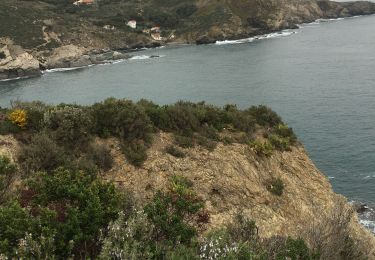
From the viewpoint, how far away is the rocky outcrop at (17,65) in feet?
311

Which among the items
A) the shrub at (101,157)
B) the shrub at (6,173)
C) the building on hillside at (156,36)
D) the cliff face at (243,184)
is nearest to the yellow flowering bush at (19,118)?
the shrub at (101,157)

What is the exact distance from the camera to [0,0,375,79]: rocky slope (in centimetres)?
10982

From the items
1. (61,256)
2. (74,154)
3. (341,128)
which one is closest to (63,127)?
(74,154)

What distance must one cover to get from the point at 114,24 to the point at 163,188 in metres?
135

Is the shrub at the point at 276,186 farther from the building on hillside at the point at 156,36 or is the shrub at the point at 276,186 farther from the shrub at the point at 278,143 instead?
the building on hillside at the point at 156,36

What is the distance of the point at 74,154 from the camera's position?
647 inches

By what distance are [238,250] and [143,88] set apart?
6753 centimetres

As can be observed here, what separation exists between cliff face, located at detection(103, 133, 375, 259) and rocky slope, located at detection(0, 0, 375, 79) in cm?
8518

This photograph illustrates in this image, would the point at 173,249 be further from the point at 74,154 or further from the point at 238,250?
the point at 74,154

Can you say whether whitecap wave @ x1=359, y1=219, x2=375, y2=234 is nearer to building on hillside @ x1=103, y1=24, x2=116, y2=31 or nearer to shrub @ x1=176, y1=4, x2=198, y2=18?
building on hillside @ x1=103, y1=24, x2=116, y2=31

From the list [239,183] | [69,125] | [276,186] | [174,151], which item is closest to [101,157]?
[69,125]

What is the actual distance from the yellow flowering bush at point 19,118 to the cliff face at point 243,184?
366 cm

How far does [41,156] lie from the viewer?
15.3 m

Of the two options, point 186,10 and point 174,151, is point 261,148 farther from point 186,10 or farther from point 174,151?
point 186,10
